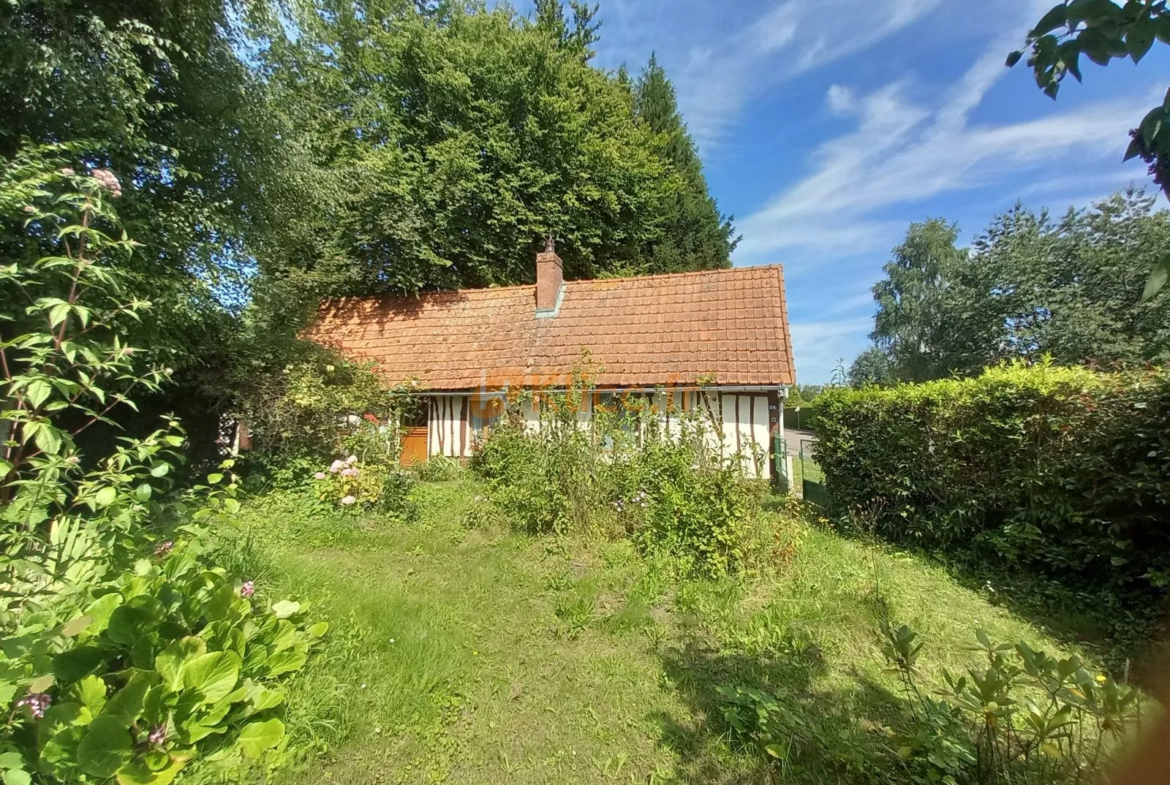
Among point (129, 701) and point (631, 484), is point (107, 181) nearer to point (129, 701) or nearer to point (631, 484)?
point (129, 701)

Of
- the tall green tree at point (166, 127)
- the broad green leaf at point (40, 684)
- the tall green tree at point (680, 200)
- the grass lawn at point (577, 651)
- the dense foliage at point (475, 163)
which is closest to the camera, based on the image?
the broad green leaf at point (40, 684)

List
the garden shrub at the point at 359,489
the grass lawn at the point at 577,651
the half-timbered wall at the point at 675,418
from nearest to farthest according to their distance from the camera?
the grass lawn at the point at 577,651, the garden shrub at the point at 359,489, the half-timbered wall at the point at 675,418

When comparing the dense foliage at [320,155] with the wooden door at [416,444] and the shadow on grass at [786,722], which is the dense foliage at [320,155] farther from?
the shadow on grass at [786,722]

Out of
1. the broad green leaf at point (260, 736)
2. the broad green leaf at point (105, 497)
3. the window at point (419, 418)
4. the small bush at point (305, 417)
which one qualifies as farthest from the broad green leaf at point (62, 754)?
the window at point (419, 418)

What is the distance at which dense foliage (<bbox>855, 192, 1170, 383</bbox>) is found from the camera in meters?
17.0

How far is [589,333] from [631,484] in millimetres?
6500

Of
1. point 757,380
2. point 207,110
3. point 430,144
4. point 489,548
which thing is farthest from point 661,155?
point 489,548

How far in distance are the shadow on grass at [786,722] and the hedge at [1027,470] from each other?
2821mm

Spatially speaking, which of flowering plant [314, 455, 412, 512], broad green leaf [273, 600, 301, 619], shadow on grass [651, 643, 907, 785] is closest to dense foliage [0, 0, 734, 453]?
flowering plant [314, 455, 412, 512]

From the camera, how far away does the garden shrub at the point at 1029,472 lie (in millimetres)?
4195

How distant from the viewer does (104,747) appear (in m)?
2.07

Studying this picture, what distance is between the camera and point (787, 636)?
12.6 ft

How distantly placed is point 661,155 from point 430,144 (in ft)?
32.5

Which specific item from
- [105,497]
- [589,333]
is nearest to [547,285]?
[589,333]
